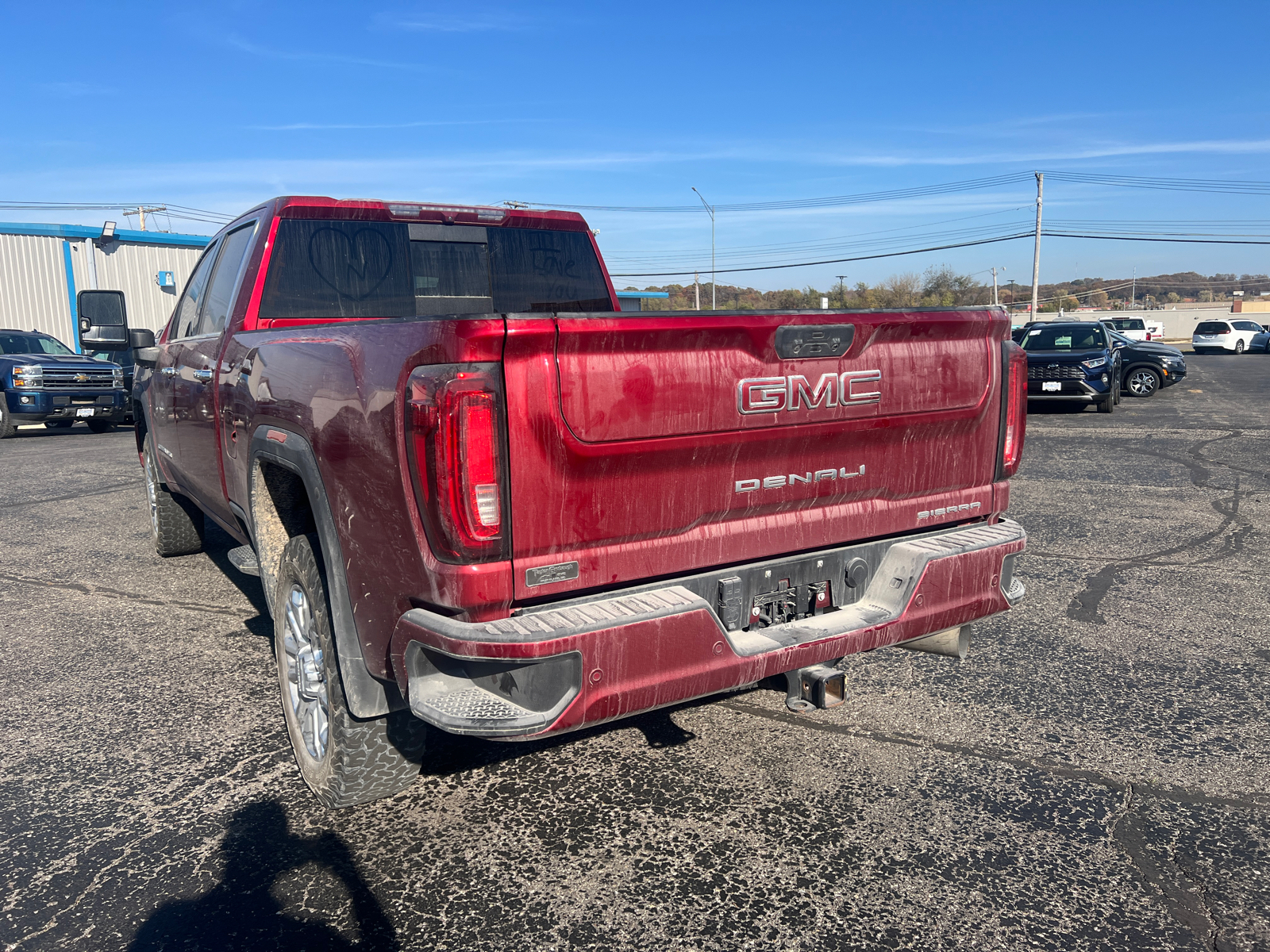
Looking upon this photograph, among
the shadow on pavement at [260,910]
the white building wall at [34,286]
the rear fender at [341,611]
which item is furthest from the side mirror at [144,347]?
the white building wall at [34,286]

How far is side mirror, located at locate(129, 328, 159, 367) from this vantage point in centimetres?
559

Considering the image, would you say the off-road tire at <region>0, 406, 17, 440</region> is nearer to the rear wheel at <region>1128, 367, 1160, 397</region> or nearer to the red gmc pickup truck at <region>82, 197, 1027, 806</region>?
the red gmc pickup truck at <region>82, 197, 1027, 806</region>

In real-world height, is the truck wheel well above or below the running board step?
above

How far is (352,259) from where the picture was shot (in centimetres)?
437

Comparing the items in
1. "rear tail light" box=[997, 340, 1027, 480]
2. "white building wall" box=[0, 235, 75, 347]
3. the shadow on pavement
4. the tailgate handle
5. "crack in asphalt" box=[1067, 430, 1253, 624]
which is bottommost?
"crack in asphalt" box=[1067, 430, 1253, 624]

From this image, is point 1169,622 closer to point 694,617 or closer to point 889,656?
point 889,656

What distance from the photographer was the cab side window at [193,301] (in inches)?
205

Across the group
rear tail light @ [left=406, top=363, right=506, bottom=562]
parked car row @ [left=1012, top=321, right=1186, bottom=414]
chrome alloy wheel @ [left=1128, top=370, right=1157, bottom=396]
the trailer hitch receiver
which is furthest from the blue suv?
rear tail light @ [left=406, top=363, right=506, bottom=562]

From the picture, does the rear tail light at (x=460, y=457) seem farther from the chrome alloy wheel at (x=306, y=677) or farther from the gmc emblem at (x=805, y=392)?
the chrome alloy wheel at (x=306, y=677)

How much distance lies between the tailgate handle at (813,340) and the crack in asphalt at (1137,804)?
166cm

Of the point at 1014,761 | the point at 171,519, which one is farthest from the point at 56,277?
the point at 1014,761

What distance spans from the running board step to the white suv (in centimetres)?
5259

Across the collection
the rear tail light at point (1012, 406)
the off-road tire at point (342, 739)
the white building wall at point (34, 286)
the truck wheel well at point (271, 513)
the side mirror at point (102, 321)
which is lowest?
the off-road tire at point (342, 739)

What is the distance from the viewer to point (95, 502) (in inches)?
361
